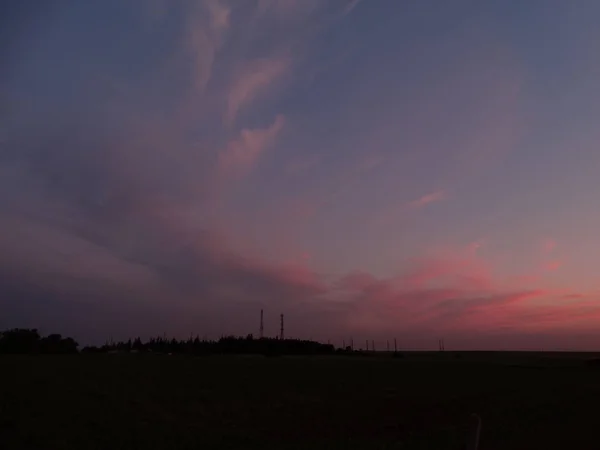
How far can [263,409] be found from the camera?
37281 mm

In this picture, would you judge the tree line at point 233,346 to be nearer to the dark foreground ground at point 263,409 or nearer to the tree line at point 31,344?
the tree line at point 31,344

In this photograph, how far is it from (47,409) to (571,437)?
74.9 feet

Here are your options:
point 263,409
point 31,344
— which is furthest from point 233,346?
point 263,409

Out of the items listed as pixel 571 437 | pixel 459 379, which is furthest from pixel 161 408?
pixel 459 379

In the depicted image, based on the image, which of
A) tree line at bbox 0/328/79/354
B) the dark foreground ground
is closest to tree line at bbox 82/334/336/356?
tree line at bbox 0/328/79/354

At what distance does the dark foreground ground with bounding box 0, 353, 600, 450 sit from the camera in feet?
84.5

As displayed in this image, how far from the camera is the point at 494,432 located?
28.3 meters

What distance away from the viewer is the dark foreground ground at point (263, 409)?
25766mm

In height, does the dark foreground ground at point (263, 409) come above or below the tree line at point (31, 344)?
below

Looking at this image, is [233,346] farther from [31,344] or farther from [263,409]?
[263,409]

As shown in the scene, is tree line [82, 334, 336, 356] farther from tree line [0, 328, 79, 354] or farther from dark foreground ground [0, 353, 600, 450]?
dark foreground ground [0, 353, 600, 450]

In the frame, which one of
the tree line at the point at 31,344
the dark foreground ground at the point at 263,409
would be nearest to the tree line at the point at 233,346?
the tree line at the point at 31,344

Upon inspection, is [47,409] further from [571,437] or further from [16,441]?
[571,437]

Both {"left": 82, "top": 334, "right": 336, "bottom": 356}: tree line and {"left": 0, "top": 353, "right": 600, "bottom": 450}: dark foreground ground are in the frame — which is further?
{"left": 82, "top": 334, "right": 336, "bottom": 356}: tree line
